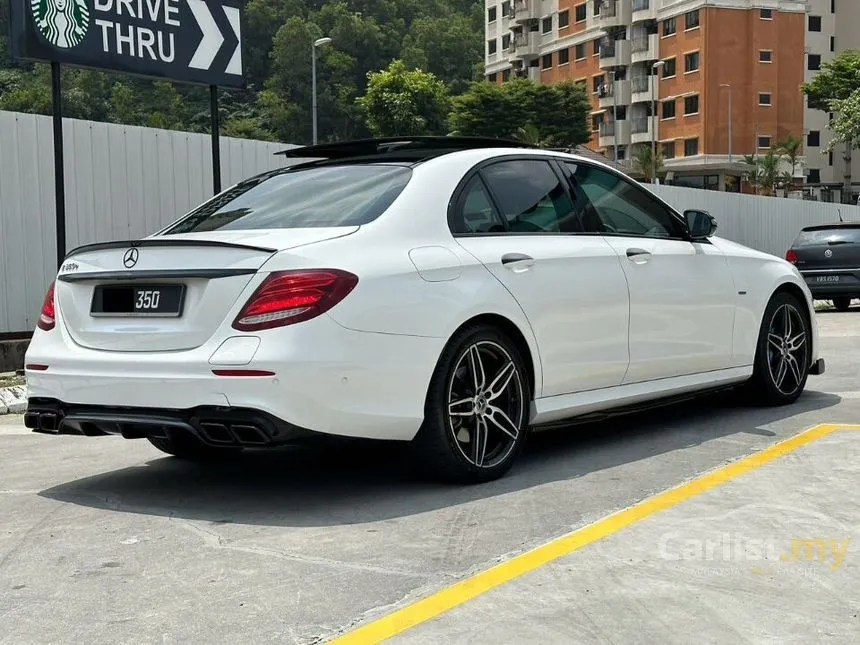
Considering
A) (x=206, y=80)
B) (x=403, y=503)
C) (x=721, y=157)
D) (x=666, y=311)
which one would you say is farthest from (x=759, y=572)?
(x=721, y=157)

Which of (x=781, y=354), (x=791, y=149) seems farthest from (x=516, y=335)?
(x=791, y=149)

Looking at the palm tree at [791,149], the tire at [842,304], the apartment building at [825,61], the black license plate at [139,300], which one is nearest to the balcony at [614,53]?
the palm tree at [791,149]

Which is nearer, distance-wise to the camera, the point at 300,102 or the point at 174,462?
the point at 174,462

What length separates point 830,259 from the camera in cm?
1817

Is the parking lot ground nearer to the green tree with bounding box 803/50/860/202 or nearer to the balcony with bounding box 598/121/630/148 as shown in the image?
the green tree with bounding box 803/50/860/202

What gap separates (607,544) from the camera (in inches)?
159

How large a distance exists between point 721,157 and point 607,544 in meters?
77.7

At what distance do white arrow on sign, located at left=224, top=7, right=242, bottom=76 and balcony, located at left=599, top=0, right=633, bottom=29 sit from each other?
75.4m

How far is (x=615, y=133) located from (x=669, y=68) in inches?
253

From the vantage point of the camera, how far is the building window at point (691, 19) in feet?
255

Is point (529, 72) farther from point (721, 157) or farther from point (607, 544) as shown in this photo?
point (607, 544)

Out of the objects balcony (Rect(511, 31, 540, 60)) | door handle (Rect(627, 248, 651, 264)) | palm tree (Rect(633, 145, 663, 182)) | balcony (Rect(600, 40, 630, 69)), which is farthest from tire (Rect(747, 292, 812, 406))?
balcony (Rect(511, 31, 540, 60))

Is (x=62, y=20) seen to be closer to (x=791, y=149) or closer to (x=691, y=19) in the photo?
(x=691, y=19)

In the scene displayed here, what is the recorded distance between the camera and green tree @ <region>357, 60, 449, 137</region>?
311ft
